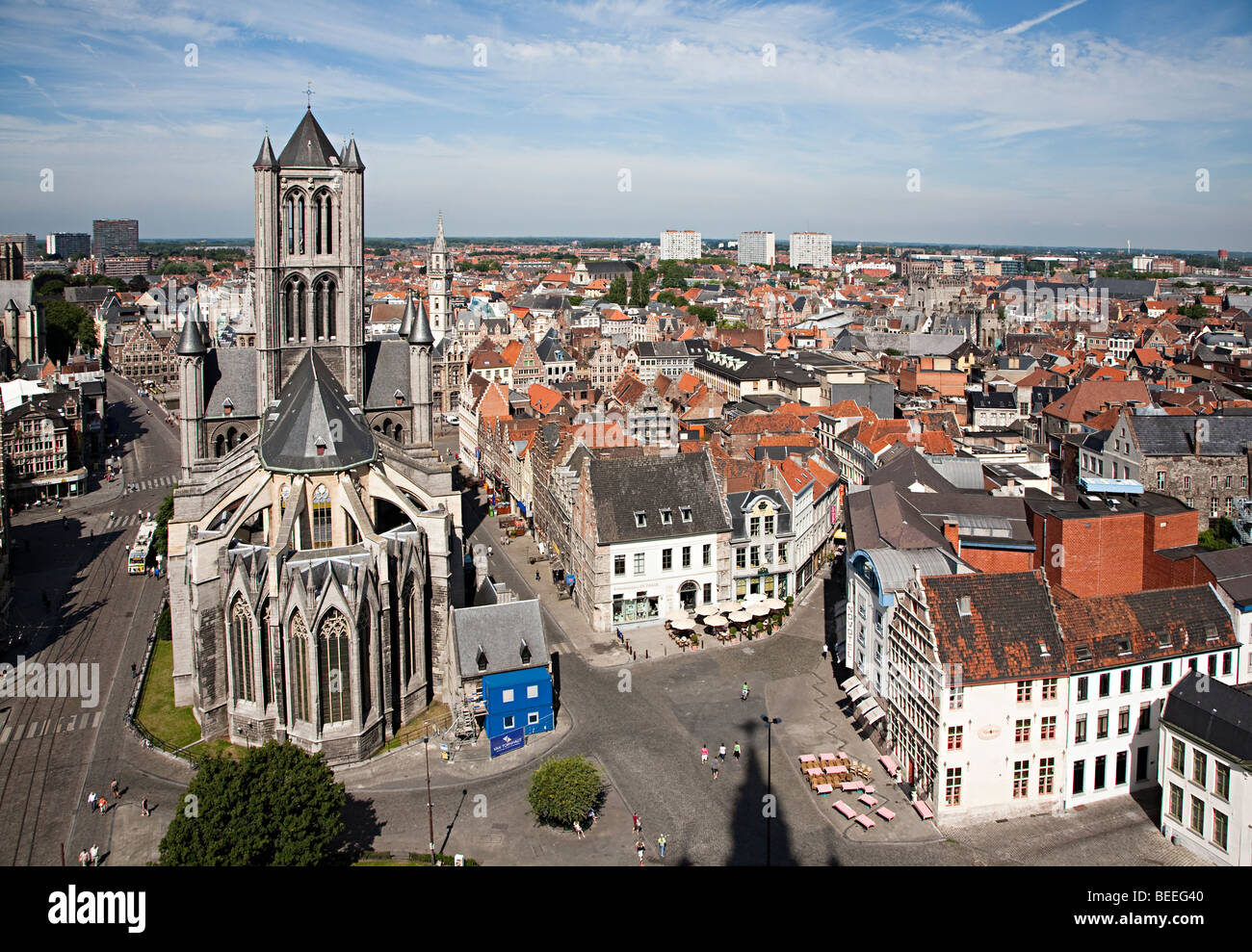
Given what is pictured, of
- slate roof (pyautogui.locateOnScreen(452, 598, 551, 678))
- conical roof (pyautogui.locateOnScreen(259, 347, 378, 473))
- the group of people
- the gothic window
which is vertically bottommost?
the group of people

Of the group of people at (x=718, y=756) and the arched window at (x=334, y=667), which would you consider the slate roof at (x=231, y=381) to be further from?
the group of people at (x=718, y=756)

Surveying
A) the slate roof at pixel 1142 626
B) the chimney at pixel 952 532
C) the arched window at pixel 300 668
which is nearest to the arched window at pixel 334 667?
the arched window at pixel 300 668

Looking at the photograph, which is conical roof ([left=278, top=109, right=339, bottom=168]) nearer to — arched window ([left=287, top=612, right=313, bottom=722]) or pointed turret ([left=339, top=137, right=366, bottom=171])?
pointed turret ([left=339, top=137, right=366, bottom=171])

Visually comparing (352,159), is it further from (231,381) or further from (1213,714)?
(1213,714)

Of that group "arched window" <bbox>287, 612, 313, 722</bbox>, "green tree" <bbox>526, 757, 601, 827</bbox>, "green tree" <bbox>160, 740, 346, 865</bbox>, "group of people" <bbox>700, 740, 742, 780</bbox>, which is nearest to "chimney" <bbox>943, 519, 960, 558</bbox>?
"group of people" <bbox>700, 740, 742, 780</bbox>

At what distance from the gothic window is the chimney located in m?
28.6

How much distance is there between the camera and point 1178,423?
2697 inches

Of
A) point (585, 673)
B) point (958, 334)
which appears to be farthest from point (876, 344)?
point (585, 673)

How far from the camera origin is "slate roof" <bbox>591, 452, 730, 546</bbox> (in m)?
52.1

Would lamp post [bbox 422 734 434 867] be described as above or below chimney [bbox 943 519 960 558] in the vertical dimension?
below

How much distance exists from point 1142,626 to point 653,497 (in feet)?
81.3

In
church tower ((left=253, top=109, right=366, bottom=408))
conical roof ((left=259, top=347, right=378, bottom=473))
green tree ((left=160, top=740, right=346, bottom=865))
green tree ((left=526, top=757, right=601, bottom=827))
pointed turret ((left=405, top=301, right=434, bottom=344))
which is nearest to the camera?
green tree ((left=160, top=740, right=346, bottom=865))

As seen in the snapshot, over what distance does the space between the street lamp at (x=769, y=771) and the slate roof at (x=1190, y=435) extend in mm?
40697

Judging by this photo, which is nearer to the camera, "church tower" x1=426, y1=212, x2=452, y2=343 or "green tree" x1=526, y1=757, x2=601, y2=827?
"green tree" x1=526, y1=757, x2=601, y2=827
